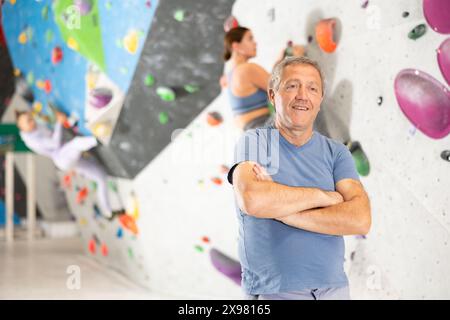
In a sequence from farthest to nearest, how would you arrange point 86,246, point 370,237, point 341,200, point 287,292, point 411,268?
point 86,246, point 370,237, point 411,268, point 341,200, point 287,292

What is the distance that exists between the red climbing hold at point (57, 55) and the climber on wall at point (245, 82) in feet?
5.24

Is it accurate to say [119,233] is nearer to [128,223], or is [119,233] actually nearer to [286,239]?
[128,223]

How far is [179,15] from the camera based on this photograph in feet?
11.9

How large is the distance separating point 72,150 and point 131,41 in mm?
1422

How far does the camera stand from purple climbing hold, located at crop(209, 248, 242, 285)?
12.8 feet

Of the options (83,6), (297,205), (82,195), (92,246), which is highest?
(83,6)

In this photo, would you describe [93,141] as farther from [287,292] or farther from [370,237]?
[287,292]

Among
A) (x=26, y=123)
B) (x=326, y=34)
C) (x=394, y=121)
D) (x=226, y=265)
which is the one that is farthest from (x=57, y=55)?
(x=394, y=121)

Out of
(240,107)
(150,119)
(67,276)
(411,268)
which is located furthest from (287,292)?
(67,276)

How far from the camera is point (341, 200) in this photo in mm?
1719

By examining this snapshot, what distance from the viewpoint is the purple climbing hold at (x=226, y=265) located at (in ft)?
12.8

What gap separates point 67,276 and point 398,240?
3406mm

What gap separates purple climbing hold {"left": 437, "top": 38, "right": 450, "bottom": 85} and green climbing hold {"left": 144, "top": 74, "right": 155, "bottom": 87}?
1921 millimetres

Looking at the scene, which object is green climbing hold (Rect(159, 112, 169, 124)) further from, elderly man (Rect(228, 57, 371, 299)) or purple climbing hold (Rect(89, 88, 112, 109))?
elderly man (Rect(228, 57, 371, 299))
